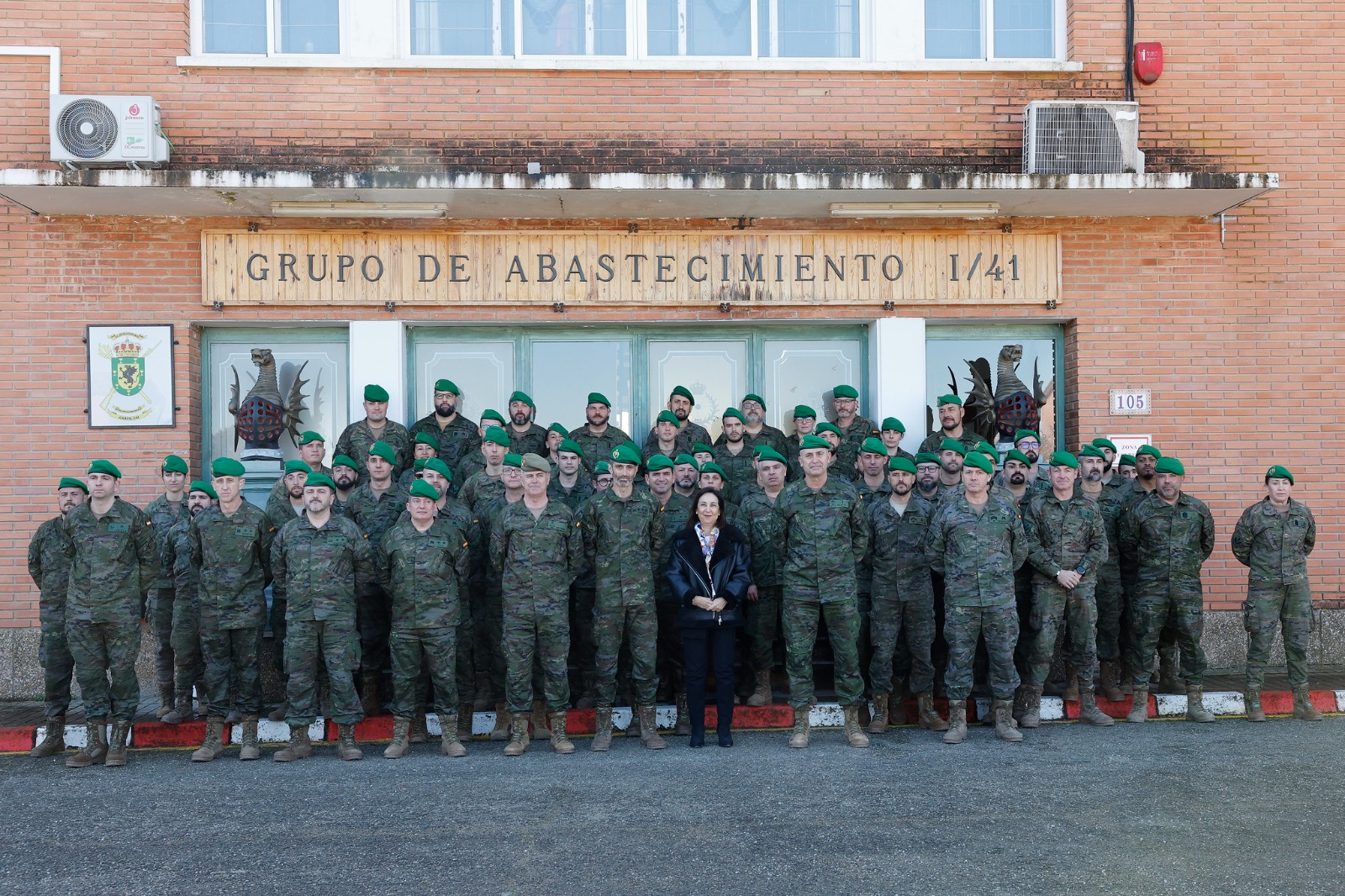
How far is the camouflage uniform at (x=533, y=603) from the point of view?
25.0 feet

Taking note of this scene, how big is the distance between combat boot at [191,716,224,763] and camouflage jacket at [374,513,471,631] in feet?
4.68

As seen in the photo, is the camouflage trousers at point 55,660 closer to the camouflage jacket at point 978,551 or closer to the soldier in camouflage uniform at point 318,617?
the soldier in camouflage uniform at point 318,617

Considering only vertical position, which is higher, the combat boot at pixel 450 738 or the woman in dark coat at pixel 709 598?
the woman in dark coat at pixel 709 598

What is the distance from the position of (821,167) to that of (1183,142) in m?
3.48

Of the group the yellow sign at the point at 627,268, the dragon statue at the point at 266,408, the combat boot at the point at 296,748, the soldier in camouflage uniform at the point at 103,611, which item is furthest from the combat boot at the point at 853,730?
the dragon statue at the point at 266,408

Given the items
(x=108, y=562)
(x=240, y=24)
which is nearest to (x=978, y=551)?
(x=108, y=562)

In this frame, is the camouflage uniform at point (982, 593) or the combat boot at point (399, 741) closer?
the combat boot at point (399, 741)

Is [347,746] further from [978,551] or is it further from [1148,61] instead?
[1148,61]

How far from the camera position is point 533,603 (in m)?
7.63

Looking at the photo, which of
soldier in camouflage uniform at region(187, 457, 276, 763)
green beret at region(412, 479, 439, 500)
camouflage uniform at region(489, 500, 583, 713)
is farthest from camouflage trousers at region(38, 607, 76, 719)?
camouflage uniform at region(489, 500, 583, 713)

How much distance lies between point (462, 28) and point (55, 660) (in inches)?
256

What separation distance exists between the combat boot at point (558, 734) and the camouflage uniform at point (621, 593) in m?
0.30

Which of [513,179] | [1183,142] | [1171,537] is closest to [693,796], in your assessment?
[1171,537]

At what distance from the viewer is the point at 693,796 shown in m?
6.27
